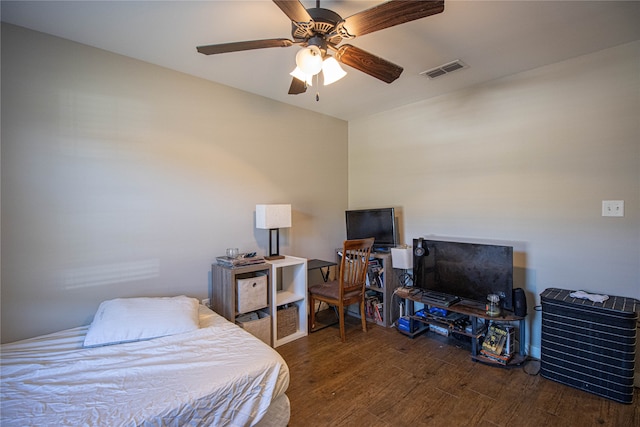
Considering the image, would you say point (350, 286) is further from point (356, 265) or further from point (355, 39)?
point (355, 39)

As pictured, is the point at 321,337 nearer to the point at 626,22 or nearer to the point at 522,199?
the point at 522,199

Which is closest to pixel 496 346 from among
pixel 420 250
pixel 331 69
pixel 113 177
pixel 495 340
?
pixel 495 340

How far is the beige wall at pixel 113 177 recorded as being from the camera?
1.95 m

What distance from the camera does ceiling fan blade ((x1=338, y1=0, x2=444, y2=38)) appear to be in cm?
129

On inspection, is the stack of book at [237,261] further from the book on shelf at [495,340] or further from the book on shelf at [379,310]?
the book on shelf at [495,340]

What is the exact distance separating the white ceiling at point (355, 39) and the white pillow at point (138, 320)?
1.88m

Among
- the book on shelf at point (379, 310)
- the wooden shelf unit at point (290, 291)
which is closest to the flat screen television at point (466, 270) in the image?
the book on shelf at point (379, 310)

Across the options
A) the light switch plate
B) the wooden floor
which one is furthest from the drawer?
the light switch plate

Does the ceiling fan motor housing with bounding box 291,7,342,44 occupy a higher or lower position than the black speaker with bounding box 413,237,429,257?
higher

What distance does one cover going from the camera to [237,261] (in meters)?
2.58

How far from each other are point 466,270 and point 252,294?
1.99 m

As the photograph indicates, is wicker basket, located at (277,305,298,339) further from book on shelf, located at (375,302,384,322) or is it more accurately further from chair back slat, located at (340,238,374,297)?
book on shelf, located at (375,302,384,322)

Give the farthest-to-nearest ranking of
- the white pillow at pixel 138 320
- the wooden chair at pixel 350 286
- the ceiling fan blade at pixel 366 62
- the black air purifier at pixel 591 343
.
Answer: the wooden chair at pixel 350 286
the black air purifier at pixel 591 343
the white pillow at pixel 138 320
the ceiling fan blade at pixel 366 62

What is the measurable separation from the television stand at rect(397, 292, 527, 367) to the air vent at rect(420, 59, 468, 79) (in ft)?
6.93
